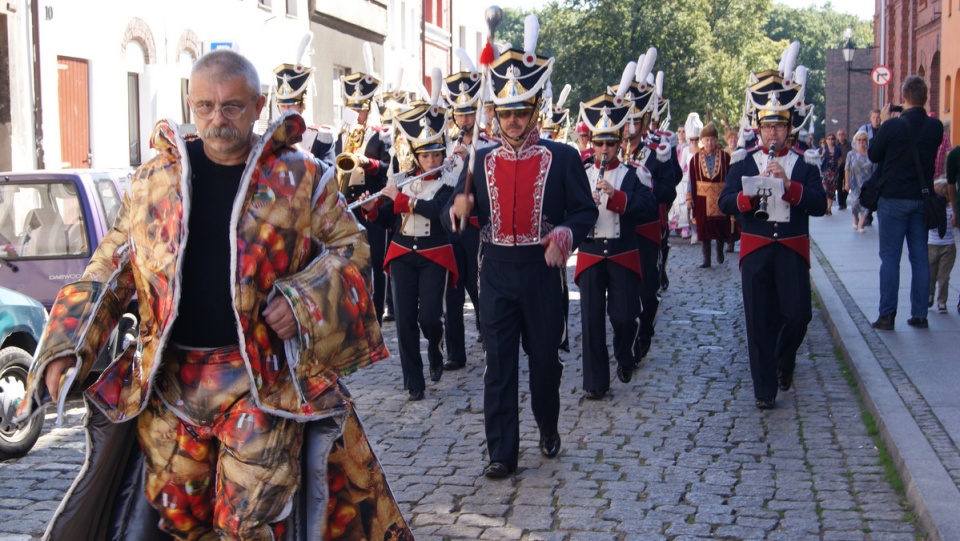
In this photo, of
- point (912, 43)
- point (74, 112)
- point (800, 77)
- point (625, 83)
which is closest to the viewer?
point (800, 77)

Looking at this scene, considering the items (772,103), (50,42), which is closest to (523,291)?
(772,103)

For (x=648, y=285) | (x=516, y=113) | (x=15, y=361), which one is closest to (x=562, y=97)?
(x=648, y=285)

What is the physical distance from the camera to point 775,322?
28.0 feet

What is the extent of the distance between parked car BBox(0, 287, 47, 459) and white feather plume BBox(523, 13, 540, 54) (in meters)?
3.29

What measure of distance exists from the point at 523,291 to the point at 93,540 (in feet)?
10.5

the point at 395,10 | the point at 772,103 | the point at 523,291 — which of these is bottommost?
the point at 523,291

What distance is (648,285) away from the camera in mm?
10562

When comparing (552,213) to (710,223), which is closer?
(552,213)

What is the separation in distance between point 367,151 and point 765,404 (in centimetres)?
521

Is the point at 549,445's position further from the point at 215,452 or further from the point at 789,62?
the point at 789,62

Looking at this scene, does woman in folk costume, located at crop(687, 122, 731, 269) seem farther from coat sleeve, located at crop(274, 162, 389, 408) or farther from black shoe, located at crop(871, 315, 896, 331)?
coat sleeve, located at crop(274, 162, 389, 408)

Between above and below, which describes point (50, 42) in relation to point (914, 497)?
above

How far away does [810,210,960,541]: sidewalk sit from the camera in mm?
6023

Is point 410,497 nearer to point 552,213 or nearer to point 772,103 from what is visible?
point 552,213
